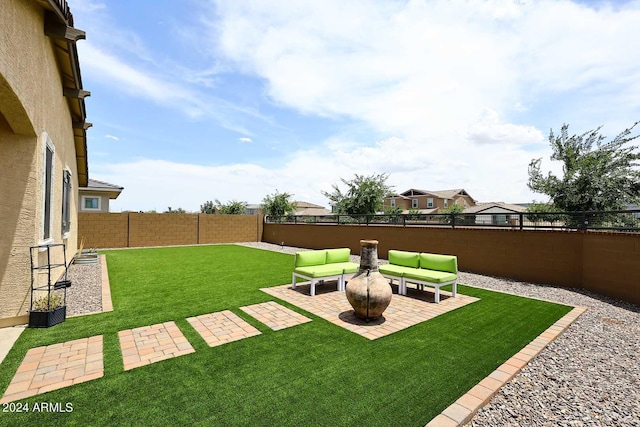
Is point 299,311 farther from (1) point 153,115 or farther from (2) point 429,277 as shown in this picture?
(1) point 153,115

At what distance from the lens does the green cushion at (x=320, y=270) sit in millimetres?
7211

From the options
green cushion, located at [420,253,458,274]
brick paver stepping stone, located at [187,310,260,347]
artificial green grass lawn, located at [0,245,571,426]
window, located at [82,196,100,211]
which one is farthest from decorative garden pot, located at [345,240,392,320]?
window, located at [82,196,100,211]

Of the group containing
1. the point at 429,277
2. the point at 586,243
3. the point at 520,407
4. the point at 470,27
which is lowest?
the point at 520,407

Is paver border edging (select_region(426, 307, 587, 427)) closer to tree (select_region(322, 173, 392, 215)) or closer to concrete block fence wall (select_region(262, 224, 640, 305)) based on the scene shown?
concrete block fence wall (select_region(262, 224, 640, 305))

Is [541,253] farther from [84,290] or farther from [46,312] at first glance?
[84,290]

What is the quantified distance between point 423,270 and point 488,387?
14.0 feet

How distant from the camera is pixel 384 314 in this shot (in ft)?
19.1

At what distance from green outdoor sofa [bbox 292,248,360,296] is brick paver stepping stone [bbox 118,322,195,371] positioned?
10.5 feet

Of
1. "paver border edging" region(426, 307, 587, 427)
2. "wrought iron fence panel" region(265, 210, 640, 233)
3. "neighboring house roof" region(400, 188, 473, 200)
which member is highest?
"neighboring house roof" region(400, 188, 473, 200)

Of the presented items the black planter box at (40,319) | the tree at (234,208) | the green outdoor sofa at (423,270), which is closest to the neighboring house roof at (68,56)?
the black planter box at (40,319)

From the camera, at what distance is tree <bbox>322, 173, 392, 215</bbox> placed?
77.8 ft

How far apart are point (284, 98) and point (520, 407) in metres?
13.2

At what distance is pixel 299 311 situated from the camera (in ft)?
19.5

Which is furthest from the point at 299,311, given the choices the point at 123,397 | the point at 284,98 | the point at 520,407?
the point at 284,98
